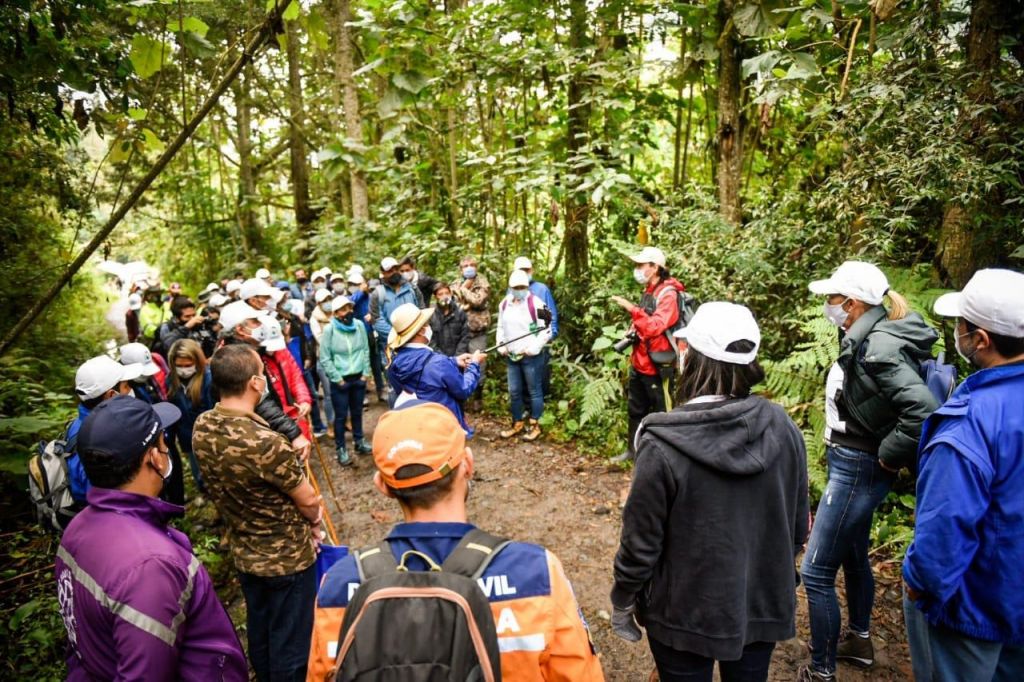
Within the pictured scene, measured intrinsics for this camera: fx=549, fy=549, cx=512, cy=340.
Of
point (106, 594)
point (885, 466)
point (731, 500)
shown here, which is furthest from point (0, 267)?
point (885, 466)

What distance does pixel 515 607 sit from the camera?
1.50 meters

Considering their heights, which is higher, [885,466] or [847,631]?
[885,466]

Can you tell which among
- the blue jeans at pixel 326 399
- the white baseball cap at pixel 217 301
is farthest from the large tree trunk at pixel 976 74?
the white baseball cap at pixel 217 301

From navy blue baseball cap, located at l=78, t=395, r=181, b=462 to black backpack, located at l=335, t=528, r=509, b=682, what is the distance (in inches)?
47.7

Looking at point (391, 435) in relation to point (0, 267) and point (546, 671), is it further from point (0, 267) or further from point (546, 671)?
point (0, 267)

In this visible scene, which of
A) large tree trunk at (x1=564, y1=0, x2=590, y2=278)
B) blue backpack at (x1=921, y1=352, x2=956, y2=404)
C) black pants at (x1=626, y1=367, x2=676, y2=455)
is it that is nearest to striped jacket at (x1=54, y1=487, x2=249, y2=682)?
blue backpack at (x1=921, y1=352, x2=956, y2=404)

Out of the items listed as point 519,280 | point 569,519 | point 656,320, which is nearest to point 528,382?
point 519,280

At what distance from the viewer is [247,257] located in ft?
59.6

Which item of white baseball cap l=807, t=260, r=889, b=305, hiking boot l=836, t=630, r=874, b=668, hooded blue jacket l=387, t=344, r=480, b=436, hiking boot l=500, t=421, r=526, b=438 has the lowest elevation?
hiking boot l=500, t=421, r=526, b=438

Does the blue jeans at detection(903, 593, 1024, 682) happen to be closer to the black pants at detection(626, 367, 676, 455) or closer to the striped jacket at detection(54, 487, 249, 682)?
the striped jacket at detection(54, 487, 249, 682)

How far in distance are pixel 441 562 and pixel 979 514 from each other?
1898mm

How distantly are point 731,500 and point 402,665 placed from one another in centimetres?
144

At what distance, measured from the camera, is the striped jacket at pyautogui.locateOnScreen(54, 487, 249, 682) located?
1.80 meters

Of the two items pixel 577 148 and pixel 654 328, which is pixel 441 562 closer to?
pixel 654 328
